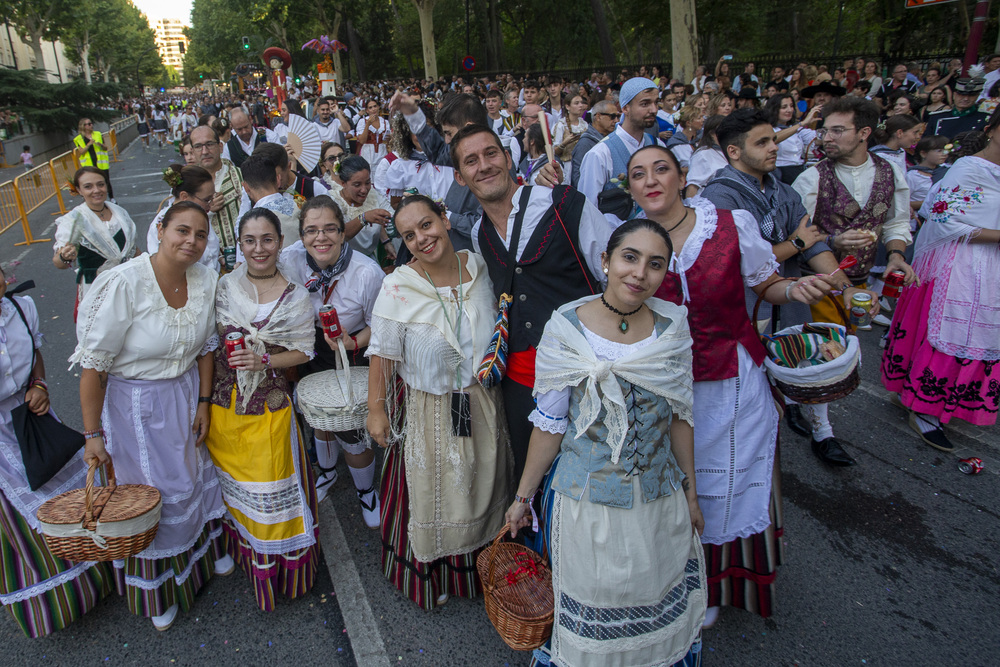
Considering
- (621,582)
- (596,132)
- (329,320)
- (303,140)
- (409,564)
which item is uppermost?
(303,140)

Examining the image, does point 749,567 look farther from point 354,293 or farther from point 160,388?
point 160,388

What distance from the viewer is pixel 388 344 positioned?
106 inches

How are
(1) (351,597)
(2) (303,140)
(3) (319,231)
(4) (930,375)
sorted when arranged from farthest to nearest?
(2) (303,140)
(4) (930,375)
(3) (319,231)
(1) (351,597)

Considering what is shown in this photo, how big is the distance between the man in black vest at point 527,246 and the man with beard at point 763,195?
32.9 inches

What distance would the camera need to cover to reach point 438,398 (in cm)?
277

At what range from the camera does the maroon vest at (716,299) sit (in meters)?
2.46

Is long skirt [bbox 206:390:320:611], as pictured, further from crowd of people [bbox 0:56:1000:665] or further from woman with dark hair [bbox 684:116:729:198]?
woman with dark hair [bbox 684:116:729:198]

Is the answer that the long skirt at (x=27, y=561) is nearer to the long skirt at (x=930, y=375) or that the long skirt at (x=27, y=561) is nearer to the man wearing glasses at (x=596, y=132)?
the man wearing glasses at (x=596, y=132)

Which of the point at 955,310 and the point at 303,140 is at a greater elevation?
the point at 303,140

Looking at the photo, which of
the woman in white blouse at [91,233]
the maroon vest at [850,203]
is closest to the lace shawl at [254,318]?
the woman in white blouse at [91,233]

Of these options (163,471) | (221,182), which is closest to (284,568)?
(163,471)

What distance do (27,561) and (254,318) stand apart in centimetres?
158

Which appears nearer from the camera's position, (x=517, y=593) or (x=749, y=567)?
(x=517, y=593)

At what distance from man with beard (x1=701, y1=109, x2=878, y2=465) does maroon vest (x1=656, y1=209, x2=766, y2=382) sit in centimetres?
35
